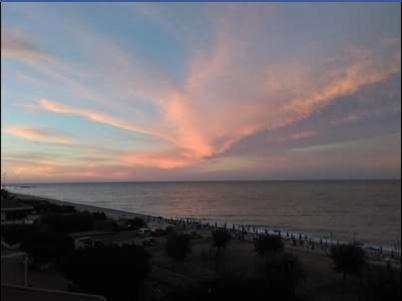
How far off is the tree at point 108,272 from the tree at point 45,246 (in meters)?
6.58

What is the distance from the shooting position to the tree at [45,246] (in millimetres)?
28641

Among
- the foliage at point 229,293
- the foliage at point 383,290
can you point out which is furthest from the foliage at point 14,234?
the foliage at point 383,290

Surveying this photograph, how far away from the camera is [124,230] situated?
176 feet

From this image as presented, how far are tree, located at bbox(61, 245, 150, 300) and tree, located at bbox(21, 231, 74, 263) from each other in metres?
6.58

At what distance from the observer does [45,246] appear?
28.8 m

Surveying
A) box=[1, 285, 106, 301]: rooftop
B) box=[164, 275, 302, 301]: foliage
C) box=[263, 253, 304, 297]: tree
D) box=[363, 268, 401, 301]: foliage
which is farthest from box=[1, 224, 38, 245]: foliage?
box=[363, 268, 401, 301]: foliage

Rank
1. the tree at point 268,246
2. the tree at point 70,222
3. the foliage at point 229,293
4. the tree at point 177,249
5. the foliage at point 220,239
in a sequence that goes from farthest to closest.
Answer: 1. the tree at point 70,222
2. the foliage at point 220,239
3. the tree at point 268,246
4. the tree at point 177,249
5. the foliage at point 229,293

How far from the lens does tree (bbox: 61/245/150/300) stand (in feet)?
68.6

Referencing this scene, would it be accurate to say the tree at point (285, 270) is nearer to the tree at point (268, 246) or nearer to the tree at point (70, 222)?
the tree at point (268, 246)

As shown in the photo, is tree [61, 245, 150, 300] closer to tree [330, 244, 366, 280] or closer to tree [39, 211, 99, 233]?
tree [330, 244, 366, 280]

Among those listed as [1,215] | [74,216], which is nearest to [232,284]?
[74,216]

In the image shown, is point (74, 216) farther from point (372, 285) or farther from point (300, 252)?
point (372, 285)

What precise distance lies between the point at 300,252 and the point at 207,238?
1037 centimetres

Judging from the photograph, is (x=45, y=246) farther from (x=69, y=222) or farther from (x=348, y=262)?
(x=69, y=222)
